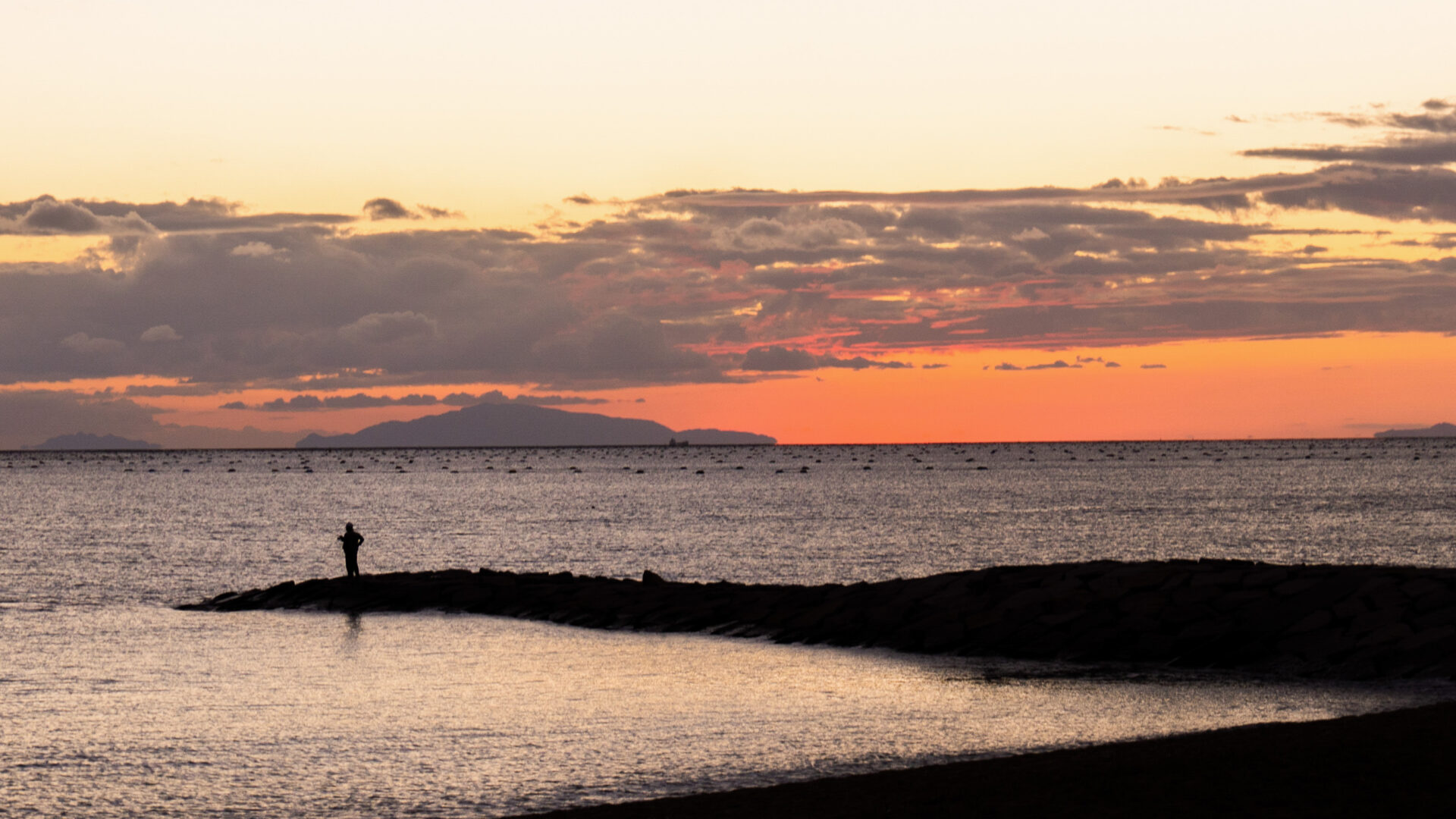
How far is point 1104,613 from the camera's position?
28.8 m

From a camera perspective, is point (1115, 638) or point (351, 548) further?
point (351, 548)

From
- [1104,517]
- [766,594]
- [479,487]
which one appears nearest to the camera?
[766,594]

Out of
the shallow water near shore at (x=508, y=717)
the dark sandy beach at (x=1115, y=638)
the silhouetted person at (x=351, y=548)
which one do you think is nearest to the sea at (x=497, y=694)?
the shallow water near shore at (x=508, y=717)

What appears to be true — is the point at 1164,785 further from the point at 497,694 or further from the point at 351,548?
the point at 351,548

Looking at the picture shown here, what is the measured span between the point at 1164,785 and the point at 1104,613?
15.9m

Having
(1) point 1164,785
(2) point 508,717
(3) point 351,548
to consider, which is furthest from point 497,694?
(3) point 351,548

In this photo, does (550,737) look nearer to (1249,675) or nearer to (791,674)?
(791,674)

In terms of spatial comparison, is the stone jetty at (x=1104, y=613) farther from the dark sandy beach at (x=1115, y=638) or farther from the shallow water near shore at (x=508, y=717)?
the shallow water near shore at (x=508, y=717)

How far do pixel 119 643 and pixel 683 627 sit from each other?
45.3 ft

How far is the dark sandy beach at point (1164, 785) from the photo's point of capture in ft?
41.4

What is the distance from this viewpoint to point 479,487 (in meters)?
157

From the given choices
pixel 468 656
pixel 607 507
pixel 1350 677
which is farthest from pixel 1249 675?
pixel 607 507

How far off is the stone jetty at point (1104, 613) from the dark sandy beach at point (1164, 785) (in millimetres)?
10153

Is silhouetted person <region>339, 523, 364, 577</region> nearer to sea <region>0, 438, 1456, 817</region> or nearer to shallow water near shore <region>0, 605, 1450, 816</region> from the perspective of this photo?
sea <region>0, 438, 1456, 817</region>
